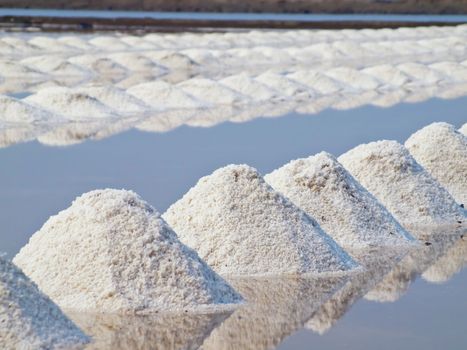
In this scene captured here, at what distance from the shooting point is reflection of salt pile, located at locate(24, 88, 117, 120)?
1216cm

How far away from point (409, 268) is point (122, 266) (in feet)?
5.59

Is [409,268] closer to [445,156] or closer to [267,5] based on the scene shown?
[445,156]

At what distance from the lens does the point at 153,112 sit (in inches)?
505

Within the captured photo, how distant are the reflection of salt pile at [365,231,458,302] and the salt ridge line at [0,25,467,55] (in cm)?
1373

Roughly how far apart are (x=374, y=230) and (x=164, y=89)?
7464 millimetres

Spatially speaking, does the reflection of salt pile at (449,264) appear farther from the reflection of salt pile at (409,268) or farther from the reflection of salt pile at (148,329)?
the reflection of salt pile at (148,329)

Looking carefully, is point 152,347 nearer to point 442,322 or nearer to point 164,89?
point 442,322

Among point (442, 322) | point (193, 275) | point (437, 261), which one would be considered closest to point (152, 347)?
point (193, 275)

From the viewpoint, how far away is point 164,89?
13836mm

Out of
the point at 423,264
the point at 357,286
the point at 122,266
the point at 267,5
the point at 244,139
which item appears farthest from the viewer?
the point at 267,5

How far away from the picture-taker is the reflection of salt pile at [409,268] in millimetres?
5691

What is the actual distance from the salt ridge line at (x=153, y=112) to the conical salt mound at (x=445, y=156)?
11.6ft

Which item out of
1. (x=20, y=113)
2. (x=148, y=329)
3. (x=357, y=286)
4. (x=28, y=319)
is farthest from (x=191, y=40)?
(x=28, y=319)

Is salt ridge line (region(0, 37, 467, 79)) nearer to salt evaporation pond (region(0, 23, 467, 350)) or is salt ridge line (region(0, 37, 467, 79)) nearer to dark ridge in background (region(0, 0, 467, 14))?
salt evaporation pond (region(0, 23, 467, 350))
